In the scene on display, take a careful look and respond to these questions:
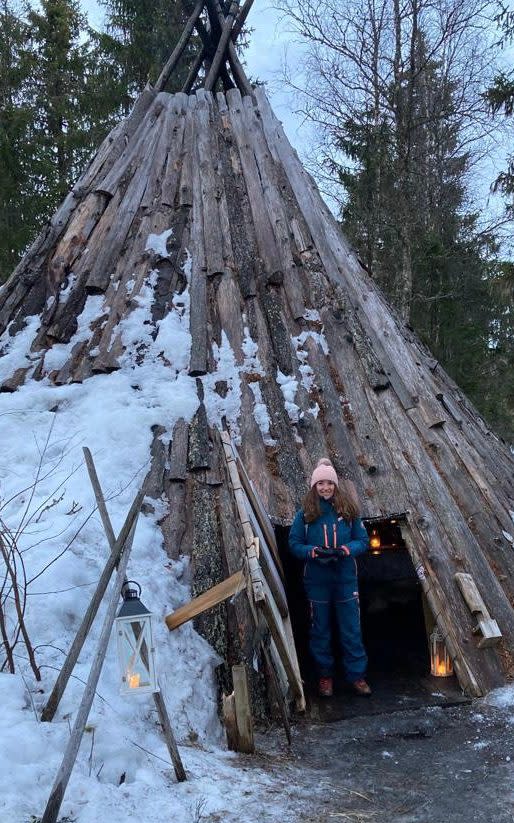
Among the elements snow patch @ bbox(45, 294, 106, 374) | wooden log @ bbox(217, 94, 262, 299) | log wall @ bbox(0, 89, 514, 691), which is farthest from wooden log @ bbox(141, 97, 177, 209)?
snow patch @ bbox(45, 294, 106, 374)

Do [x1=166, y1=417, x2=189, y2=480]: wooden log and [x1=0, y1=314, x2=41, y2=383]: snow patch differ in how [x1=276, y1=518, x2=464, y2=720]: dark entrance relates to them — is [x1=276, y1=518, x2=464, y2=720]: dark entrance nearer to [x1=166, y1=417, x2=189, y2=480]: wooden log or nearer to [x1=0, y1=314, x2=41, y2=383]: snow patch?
[x1=166, y1=417, x2=189, y2=480]: wooden log

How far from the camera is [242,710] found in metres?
3.88

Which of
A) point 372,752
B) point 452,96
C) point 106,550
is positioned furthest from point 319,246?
point 452,96

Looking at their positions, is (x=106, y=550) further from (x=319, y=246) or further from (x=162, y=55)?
(x=162, y=55)

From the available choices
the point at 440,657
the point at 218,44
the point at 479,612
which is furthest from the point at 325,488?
the point at 218,44

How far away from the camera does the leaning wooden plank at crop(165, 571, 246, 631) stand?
4176mm

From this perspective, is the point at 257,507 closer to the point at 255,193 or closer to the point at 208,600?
the point at 208,600

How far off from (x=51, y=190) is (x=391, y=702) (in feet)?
47.4

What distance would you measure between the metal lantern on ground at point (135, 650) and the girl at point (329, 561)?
1983 millimetres

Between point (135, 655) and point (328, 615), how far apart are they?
2383mm

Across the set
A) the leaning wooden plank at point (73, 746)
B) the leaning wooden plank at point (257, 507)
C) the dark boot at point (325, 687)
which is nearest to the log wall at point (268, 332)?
the leaning wooden plank at point (257, 507)

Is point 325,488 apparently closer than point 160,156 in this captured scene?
Yes

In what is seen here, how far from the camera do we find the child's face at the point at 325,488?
16.7 feet

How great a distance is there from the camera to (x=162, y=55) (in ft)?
54.9
